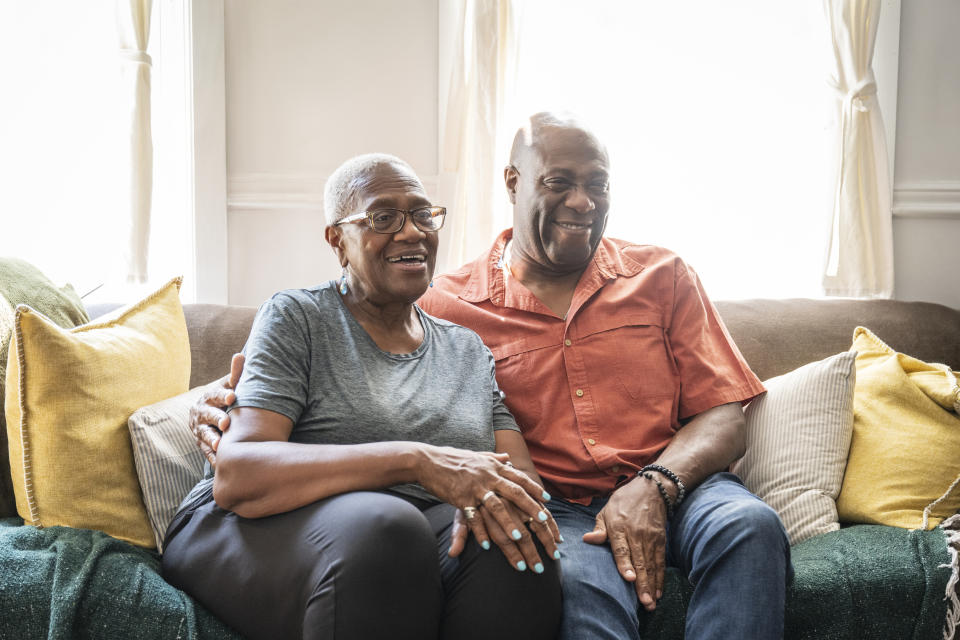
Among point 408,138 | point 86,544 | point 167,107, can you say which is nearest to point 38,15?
point 167,107

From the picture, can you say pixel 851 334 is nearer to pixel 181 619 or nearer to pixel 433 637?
pixel 433 637

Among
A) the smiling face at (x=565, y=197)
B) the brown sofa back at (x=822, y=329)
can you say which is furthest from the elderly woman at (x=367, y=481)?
the brown sofa back at (x=822, y=329)

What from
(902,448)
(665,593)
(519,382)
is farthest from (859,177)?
(665,593)

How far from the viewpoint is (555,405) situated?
179 cm

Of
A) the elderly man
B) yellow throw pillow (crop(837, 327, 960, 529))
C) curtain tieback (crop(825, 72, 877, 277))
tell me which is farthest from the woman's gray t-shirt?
curtain tieback (crop(825, 72, 877, 277))

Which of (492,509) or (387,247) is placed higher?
(387,247)

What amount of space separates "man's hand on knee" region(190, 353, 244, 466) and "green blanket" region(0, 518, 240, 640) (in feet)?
0.75

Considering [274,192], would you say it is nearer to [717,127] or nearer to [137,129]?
[137,129]

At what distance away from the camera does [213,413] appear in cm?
144

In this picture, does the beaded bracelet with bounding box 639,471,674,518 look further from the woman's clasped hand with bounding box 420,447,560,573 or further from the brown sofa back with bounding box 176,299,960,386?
the brown sofa back with bounding box 176,299,960,386

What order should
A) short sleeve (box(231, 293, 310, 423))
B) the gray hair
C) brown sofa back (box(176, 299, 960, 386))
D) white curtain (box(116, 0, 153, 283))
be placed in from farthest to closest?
white curtain (box(116, 0, 153, 283)), brown sofa back (box(176, 299, 960, 386)), the gray hair, short sleeve (box(231, 293, 310, 423))

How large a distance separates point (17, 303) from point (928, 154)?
301 cm

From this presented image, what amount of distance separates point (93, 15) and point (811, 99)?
2.64 m

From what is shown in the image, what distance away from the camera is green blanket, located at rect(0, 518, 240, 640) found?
1198 mm
